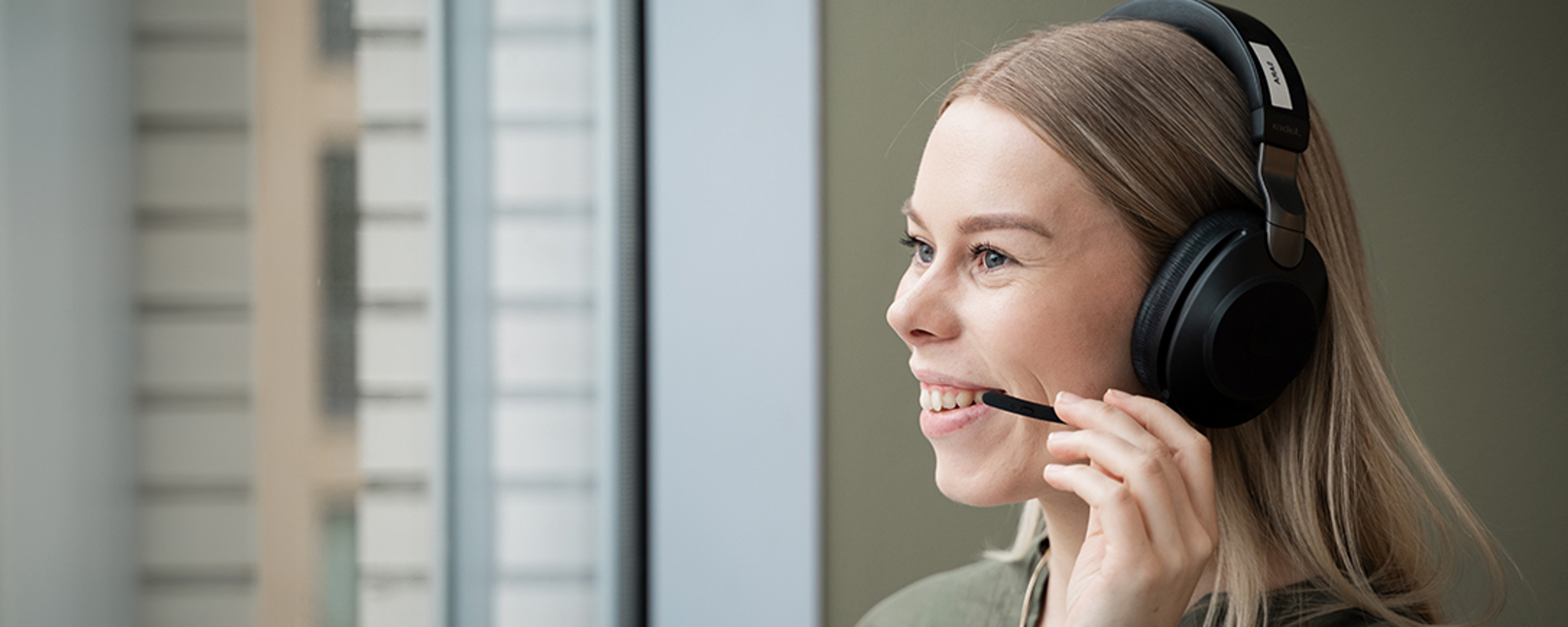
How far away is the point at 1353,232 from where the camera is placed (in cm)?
76

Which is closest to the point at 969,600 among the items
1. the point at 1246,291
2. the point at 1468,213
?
the point at 1246,291

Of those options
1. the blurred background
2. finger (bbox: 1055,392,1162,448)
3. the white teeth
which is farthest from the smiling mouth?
the blurred background

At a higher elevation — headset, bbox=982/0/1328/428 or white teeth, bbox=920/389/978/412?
headset, bbox=982/0/1328/428

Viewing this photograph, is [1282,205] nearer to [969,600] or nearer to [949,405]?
[949,405]

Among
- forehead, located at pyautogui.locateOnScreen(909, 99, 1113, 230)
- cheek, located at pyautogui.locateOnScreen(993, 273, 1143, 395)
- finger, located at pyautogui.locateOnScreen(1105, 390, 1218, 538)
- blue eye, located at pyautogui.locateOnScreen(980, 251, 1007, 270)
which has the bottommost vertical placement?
finger, located at pyautogui.locateOnScreen(1105, 390, 1218, 538)

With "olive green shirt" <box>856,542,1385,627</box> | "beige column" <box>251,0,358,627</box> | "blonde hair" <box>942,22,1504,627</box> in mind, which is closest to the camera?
"beige column" <box>251,0,358,627</box>

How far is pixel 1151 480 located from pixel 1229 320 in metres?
0.13

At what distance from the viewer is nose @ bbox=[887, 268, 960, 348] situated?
2.41 feet

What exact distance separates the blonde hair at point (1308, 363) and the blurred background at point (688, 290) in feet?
1.73

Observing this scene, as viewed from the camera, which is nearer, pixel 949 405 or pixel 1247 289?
pixel 1247 289

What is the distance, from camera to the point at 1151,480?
0.60m

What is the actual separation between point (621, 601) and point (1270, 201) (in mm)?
1060

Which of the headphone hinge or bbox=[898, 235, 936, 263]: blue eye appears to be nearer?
the headphone hinge

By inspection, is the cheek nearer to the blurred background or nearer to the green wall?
the blurred background
